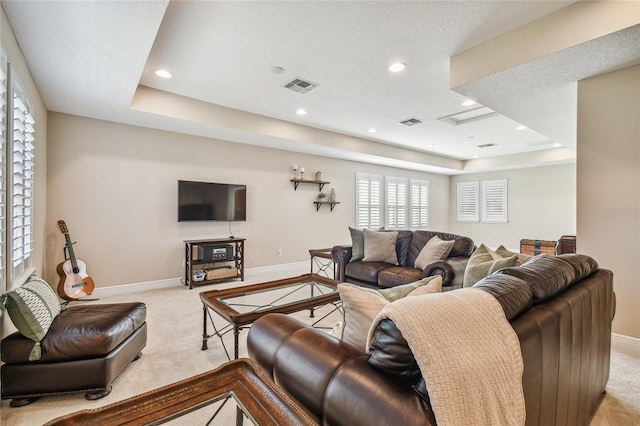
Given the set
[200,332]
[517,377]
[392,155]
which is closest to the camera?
[517,377]

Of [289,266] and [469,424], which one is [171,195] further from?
[469,424]

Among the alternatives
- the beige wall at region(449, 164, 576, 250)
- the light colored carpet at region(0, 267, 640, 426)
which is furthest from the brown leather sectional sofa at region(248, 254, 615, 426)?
the beige wall at region(449, 164, 576, 250)

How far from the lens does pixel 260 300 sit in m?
2.51

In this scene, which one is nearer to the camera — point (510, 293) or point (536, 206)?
point (510, 293)

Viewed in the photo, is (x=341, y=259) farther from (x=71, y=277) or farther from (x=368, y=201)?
(x=368, y=201)

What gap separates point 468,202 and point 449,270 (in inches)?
263

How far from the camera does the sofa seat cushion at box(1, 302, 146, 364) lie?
5.76ft

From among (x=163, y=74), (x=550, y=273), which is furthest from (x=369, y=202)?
(x=550, y=273)

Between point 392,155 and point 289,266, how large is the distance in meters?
3.33

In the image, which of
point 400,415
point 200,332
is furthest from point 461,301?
point 200,332

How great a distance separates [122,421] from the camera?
0.85 meters

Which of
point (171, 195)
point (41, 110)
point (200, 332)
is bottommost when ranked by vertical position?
point (200, 332)

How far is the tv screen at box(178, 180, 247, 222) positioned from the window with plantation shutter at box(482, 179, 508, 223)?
272 inches

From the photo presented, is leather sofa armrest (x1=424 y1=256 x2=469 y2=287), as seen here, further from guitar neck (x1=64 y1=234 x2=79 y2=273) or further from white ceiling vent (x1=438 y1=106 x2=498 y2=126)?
guitar neck (x1=64 y1=234 x2=79 y2=273)
